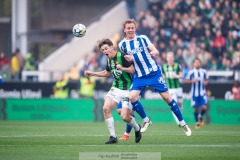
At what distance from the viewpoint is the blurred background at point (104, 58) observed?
29250 millimetres

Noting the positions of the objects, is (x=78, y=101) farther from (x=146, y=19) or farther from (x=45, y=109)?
(x=146, y=19)

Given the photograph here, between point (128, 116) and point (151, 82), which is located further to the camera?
point (151, 82)

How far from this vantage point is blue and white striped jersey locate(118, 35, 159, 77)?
16.2 meters

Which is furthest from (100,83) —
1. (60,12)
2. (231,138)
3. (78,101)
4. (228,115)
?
(231,138)

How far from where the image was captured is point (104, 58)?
3341cm

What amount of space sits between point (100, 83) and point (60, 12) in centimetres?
1099

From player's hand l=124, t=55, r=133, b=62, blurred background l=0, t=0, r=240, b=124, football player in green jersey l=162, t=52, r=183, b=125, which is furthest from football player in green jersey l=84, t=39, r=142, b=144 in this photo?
blurred background l=0, t=0, r=240, b=124

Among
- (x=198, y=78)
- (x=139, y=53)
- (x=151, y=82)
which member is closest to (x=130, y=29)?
(x=139, y=53)

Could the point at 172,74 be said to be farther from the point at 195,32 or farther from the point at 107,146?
the point at 107,146

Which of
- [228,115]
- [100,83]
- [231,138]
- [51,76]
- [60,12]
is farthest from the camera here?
[60,12]

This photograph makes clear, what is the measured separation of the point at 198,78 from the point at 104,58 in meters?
8.84

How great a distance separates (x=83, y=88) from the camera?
105 ft

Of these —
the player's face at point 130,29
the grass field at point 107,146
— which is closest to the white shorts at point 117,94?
the grass field at point 107,146

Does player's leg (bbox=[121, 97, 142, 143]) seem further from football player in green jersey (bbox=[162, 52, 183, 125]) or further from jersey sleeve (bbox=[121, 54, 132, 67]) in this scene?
football player in green jersey (bbox=[162, 52, 183, 125])
